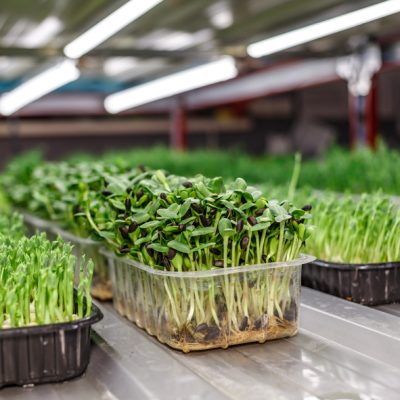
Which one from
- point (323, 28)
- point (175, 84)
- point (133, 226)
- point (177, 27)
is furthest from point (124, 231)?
point (175, 84)

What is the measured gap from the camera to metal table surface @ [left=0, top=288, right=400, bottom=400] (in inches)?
47.6

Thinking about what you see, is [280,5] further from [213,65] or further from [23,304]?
[23,304]

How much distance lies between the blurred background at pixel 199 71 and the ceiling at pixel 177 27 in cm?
1

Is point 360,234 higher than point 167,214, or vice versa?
point 167,214

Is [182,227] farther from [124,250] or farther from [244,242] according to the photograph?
[124,250]

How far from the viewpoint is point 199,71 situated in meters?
5.72

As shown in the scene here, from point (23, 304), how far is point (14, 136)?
27.9 feet

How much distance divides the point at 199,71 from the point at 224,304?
179 inches

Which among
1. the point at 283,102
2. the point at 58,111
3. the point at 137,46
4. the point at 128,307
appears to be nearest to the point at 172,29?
the point at 137,46

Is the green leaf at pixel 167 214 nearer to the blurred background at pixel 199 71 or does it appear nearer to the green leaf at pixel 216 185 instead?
the green leaf at pixel 216 185

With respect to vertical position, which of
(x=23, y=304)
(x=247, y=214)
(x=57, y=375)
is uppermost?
(x=247, y=214)

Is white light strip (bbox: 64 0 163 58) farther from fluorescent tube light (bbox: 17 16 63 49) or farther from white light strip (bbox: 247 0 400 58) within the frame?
white light strip (bbox: 247 0 400 58)

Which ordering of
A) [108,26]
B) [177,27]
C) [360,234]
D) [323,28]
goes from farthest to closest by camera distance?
Answer: 1. [177,27]
2. [323,28]
3. [108,26]
4. [360,234]

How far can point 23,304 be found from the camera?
4.20 feet
